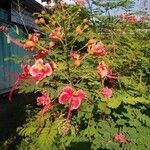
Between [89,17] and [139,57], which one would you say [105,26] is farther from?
[139,57]

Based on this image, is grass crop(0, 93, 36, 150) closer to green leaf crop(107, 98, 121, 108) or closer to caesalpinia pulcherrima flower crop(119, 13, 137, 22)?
caesalpinia pulcherrima flower crop(119, 13, 137, 22)

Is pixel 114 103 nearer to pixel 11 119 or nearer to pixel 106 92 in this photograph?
pixel 106 92

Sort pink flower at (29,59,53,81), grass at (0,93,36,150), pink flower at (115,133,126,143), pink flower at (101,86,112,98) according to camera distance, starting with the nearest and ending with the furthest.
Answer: pink flower at (29,59,53,81)
pink flower at (101,86,112,98)
pink flower at (115,133,126,143)
grass at (0,93,36,150)

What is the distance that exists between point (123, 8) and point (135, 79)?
238 centimetres

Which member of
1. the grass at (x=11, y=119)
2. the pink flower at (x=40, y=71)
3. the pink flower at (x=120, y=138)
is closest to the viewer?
the pink flower at (x=40, y=71)

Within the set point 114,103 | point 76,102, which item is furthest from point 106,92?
point 76,102

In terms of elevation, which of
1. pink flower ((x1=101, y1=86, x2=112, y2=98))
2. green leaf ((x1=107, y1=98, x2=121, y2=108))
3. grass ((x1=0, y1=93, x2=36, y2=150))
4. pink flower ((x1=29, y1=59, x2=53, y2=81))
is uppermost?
pink flower ((x1=29, y1=59, x2=53, y2=81))

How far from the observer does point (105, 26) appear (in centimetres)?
640

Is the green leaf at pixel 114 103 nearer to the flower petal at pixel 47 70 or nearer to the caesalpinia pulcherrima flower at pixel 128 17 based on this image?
the flower petal at pixel 47 70

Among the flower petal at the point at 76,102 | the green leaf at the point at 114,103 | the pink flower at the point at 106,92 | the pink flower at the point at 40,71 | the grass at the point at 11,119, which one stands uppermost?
the pink flower at the point at 40,71

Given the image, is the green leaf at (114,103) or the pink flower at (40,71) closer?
the pink flower at (40,71)

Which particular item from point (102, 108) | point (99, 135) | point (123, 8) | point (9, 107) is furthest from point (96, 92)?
point (9, 107)

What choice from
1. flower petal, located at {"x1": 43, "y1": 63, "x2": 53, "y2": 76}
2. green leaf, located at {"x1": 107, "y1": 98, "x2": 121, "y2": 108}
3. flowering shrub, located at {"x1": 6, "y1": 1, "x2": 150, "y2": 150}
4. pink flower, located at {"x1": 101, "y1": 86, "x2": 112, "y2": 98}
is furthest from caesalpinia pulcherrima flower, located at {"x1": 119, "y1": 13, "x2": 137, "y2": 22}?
flower petal, located at {"x1": 43, "y1": 63, "x2": 53, "y2": 76}

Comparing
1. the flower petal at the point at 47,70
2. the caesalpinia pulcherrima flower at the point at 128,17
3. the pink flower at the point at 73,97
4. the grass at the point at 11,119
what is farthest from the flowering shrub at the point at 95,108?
the grass at the point at 11,119
